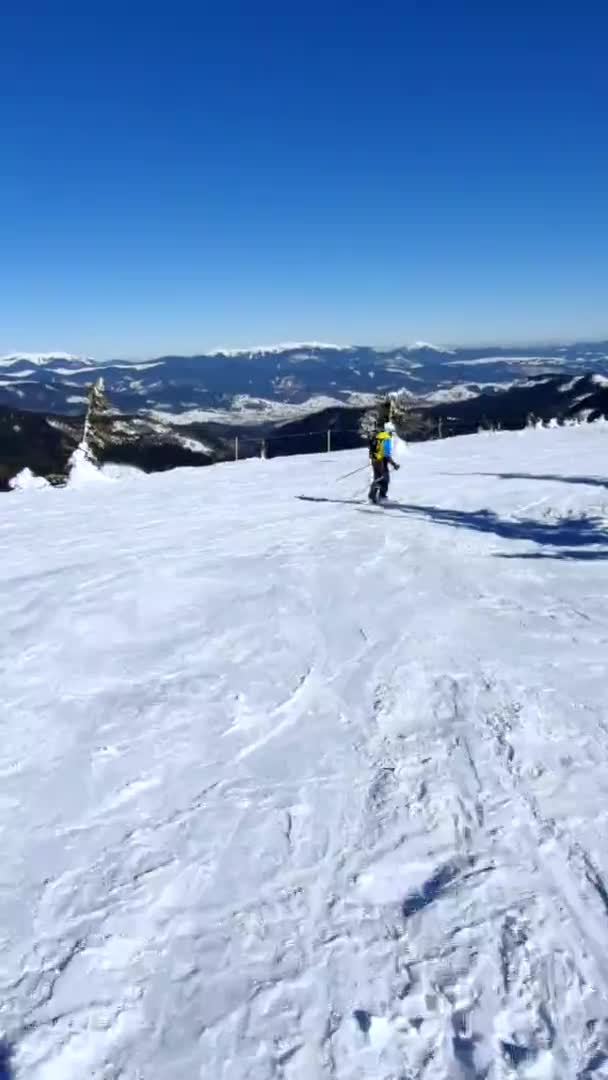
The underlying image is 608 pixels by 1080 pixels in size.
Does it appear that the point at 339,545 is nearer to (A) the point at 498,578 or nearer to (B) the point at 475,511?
(A) the point at 498,578

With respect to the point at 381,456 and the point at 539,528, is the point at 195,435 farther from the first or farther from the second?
the point at 539,528

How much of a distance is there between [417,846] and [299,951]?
1.26 metres

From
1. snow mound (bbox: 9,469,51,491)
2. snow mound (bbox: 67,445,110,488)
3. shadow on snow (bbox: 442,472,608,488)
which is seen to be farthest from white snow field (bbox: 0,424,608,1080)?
snow mound (bbox: 9,469,51,491)

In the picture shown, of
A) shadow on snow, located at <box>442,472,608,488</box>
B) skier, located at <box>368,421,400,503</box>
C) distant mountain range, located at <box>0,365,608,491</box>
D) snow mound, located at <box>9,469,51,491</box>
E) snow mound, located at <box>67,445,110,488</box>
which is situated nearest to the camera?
skier, located at <box>368,421,400,503</box>

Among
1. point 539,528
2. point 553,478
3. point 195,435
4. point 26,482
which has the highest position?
point 553,478

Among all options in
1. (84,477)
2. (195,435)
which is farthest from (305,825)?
(195,435)

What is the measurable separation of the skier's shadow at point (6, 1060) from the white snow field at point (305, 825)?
0.04ft

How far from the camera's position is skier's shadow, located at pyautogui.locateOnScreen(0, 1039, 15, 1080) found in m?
3.64

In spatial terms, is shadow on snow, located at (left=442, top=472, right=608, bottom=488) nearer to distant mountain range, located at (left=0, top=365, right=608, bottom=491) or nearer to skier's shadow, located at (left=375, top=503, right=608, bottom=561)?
skier's shadow, located at (left=375, top=503, right=608, bottom=561)

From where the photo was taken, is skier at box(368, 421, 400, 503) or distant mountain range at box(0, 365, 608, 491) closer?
skier at box(368, 421, 400, 503)

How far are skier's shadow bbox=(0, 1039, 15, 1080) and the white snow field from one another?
0.04ft

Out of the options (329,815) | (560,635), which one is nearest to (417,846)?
(329,815)

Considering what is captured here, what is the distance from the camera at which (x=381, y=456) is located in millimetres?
17750

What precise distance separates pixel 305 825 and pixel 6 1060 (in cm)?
239
